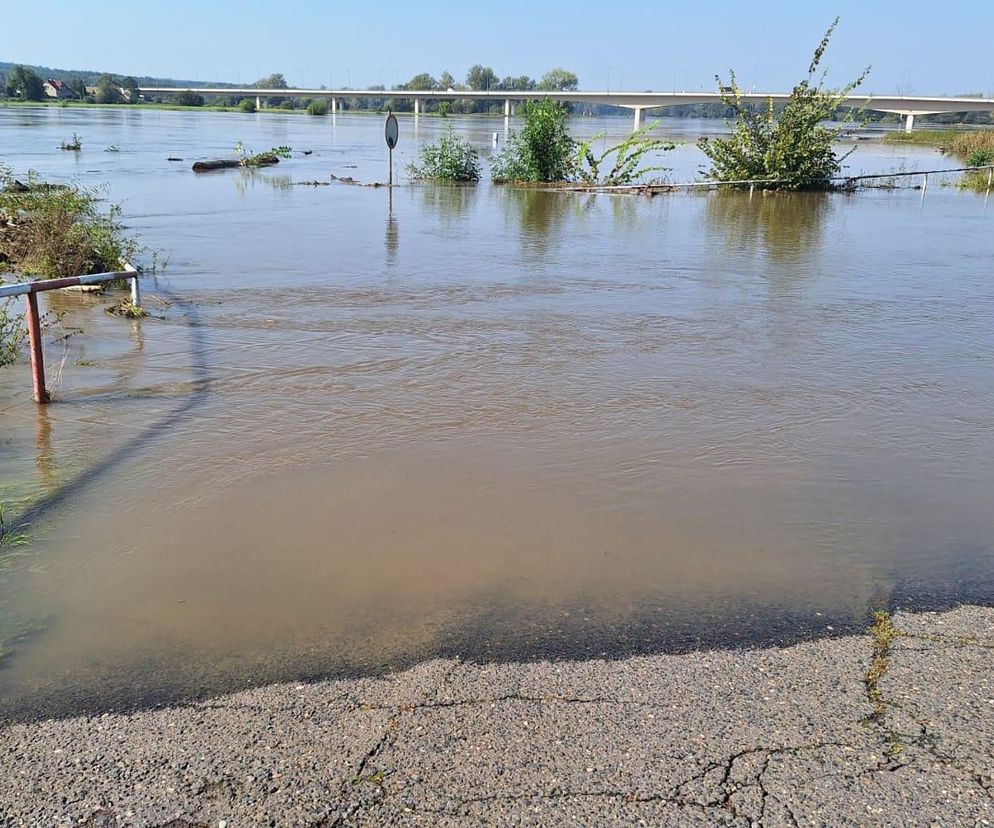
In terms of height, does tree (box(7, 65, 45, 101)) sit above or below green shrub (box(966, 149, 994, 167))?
above

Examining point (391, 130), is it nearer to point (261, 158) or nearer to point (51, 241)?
point (261, 158)

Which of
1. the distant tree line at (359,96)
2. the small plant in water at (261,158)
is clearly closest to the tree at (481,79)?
the distant tree line at (359,96)

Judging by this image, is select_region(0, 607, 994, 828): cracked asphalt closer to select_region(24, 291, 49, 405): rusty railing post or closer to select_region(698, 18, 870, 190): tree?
select_region(24, 291, 49, 405): rusty railing post

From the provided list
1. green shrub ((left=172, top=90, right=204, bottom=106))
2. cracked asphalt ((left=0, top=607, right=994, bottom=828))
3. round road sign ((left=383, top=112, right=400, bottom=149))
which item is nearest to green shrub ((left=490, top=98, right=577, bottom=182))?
round road sign ((left=383, top=112, right=400, bottom=149))

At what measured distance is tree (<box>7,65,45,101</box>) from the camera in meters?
114

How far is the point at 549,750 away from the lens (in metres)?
3.23

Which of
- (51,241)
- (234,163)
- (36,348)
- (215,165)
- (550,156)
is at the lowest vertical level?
(36,348)

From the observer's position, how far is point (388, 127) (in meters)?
24.8

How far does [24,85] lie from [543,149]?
368 ft

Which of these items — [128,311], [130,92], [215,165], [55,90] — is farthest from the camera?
[130,92]

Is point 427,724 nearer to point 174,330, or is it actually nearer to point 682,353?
point 682,353

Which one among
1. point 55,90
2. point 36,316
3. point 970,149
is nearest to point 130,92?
point 55,90

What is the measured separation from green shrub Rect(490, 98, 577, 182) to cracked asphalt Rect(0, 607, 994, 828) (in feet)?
90.3

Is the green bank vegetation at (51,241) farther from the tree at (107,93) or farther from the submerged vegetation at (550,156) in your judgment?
the tree at (107,93)
